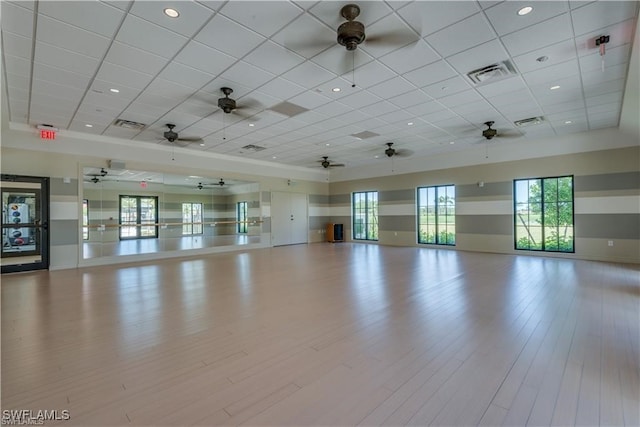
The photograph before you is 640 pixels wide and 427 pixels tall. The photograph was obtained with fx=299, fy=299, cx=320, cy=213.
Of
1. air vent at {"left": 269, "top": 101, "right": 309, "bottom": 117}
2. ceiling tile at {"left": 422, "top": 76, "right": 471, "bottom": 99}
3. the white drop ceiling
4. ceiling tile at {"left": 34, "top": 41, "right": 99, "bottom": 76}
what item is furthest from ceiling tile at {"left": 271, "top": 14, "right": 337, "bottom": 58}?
ceiling tile at {"left": 34, "top": 41, "right": 99, "bottom": 76}

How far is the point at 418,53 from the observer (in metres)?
4.09

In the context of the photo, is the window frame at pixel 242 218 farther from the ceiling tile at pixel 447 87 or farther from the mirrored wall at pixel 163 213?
the ceiling tile at pixel 447 87

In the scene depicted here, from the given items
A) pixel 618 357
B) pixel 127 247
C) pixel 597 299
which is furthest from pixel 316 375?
pixel 127 247

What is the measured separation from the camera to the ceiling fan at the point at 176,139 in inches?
273

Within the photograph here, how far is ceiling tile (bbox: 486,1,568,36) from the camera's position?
315 cm

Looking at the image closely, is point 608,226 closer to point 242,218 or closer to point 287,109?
point 287,109

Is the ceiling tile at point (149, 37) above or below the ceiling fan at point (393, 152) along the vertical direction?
above

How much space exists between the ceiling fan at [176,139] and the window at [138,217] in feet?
6.50

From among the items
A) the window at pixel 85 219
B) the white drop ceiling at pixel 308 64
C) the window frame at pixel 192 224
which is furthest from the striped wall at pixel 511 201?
the window at pixel 85 219

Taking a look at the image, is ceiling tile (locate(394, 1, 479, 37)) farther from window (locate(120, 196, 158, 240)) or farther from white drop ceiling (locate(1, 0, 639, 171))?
window (locate(120, 196, 158, 240))

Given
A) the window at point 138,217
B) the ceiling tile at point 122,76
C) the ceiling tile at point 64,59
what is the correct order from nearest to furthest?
the ceiling tile at point 64,59, the ceiling tile at point 122,76, the window at point 138,217

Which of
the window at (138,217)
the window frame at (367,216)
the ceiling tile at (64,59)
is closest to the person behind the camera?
the ceiling tile at (64,59)

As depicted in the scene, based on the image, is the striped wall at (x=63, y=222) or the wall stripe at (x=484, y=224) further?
the wall stripe at (x=484, y=224)

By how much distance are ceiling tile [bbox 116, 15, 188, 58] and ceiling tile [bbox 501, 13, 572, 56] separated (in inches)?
161
